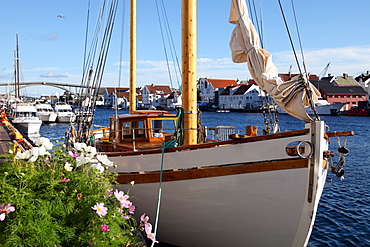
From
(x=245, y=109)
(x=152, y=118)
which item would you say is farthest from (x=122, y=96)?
(x=152, y=118)

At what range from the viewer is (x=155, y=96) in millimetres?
135125

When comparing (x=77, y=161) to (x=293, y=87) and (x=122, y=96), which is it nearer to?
(x=293, y=87)

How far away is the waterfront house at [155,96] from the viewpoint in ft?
424

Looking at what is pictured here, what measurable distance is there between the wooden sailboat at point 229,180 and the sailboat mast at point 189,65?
0.9 inches

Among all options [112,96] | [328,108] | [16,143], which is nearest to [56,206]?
[16,143]

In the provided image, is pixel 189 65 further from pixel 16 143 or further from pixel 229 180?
pixel 16 143

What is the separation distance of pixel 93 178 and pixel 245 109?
96.5m

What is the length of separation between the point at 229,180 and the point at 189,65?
288 centimetres

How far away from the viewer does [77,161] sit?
5.27 metres

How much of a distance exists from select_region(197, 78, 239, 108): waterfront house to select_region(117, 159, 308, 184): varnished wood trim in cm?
10617

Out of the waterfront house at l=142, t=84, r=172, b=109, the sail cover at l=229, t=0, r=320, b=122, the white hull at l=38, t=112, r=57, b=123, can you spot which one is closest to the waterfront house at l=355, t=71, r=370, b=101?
the waterfront house at l=142, t=84, r=172, b=109

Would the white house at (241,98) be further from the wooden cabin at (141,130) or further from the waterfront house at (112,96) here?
the wooden cabin at (141,130)

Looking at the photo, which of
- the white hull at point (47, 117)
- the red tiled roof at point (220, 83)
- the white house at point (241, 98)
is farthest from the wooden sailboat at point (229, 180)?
the red tiled roof at point (220, 83)

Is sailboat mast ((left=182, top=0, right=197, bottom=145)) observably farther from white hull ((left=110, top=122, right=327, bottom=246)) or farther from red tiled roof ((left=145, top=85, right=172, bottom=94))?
red tiled roof ((left=145, top=85, right=172, bottom=94))
